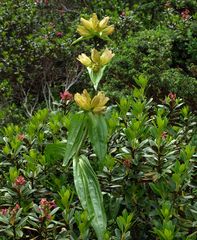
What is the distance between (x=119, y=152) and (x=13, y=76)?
4.48 meters

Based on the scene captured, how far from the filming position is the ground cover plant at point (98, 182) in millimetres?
1906

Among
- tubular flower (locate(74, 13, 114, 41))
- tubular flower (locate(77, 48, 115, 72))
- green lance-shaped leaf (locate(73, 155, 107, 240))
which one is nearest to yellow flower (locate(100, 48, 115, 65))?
tubular flower (locate(77, 48, 115, 72))

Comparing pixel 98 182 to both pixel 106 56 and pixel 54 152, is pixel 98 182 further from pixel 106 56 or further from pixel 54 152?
pixel 106 56

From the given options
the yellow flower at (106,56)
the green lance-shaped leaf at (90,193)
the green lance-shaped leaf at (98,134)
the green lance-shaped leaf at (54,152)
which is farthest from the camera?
the green lance-shaped leaf at (54,152)

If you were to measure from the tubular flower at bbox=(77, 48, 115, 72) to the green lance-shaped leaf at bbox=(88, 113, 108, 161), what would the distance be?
211 mm

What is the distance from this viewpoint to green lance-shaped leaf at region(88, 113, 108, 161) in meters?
1.99

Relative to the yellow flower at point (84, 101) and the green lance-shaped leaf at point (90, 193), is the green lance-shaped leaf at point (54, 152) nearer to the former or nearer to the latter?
the green lance-shaped leaf at point (90, 193)

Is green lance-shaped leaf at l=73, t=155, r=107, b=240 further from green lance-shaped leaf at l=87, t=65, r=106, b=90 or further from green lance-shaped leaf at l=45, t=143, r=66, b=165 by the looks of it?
green lance-shaped leaf at l=87, t=65, r=106, b=90

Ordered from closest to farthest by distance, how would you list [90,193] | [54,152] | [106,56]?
[90,193], [106,56], [54,152]

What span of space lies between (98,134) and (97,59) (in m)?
0.30

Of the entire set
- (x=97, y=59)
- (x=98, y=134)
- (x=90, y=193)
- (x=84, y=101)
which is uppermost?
(x=97, y=59)

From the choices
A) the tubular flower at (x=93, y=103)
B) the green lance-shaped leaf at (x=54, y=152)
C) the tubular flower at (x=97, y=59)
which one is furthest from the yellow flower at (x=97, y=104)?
the green lance-shaped leaf at (x=54, y=152)

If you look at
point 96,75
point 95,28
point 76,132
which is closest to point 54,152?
point 76,132

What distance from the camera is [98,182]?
2.01 meters
